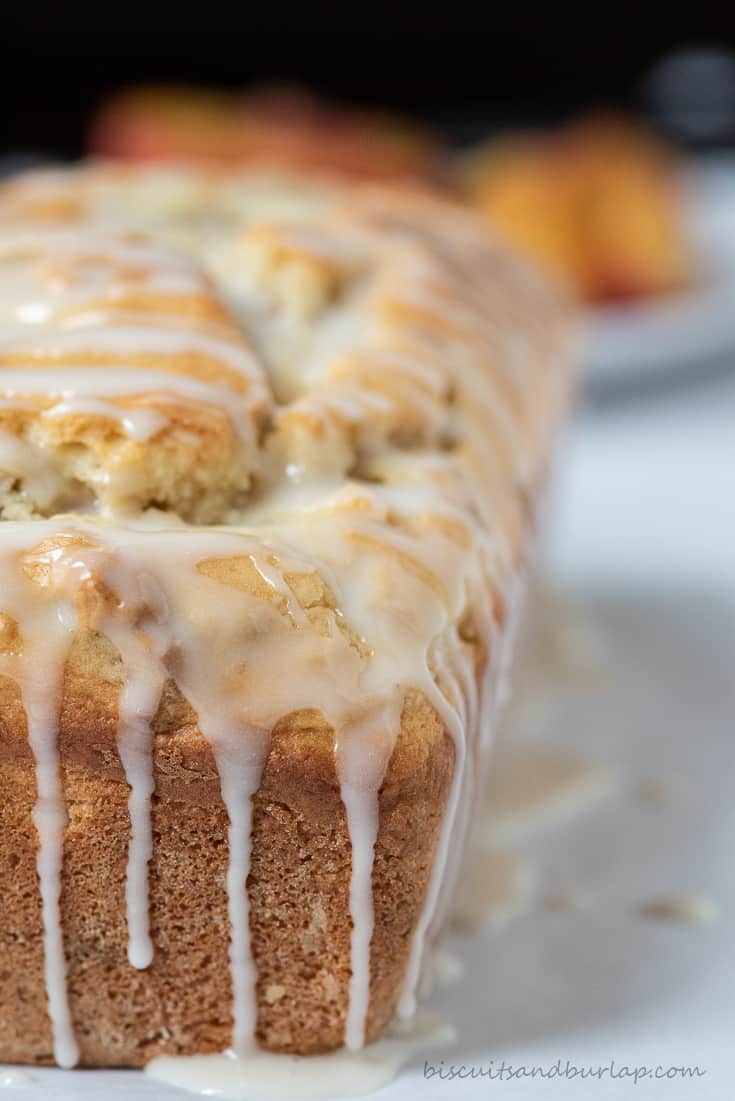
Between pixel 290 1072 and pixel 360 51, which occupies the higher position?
pixel 290 1072

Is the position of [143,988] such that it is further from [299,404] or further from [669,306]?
[669,306]

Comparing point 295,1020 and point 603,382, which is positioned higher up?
point 295,1020

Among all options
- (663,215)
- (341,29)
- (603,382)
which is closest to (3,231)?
(603,382)

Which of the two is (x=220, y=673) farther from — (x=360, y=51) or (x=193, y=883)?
(x=360, y=51)

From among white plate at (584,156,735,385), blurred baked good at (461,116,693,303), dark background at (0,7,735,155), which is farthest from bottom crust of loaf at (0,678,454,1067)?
dark background at (0,7,735,155)

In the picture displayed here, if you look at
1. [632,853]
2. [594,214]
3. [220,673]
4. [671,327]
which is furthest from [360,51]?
[220,673]

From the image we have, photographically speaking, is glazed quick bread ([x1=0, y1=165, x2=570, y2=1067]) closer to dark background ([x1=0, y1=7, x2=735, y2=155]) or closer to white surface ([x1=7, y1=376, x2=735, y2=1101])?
white surface ([x1=7, y1=376, x2=735, y2=1101])
